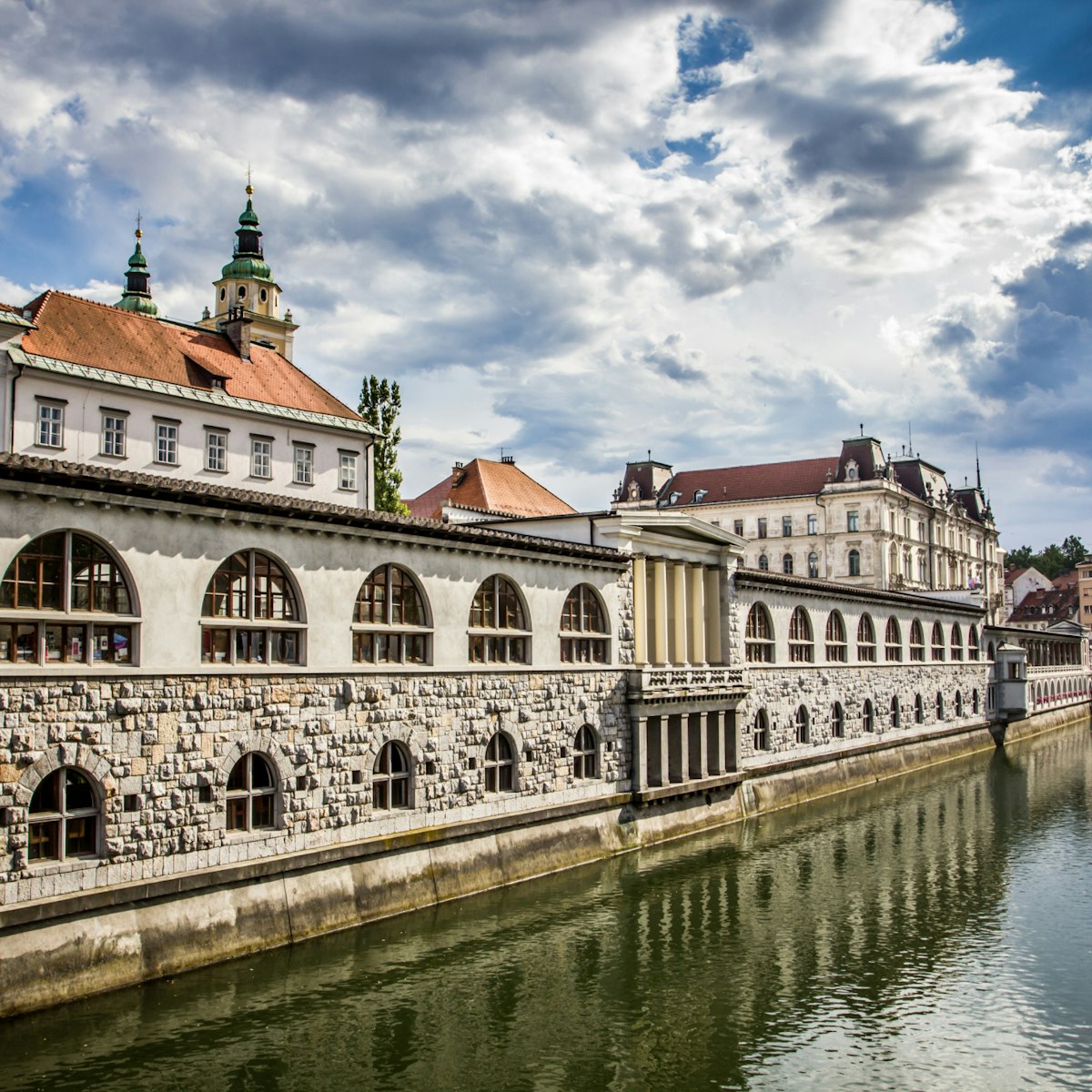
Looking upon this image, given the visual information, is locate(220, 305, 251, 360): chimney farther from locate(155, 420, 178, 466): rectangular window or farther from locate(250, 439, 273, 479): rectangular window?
locate(155, 420, 178, 466): rectangular window

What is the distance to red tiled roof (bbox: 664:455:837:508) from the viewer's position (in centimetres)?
11338

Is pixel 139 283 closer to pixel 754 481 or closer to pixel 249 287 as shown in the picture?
pixel 249 287

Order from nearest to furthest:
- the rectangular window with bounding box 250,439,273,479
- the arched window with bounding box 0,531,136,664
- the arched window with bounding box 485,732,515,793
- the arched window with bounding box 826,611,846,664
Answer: the arched window with bounding box 0,531,136,664
the arched window with bounding box 485,732,515,793
the rectangular window with bounding box 250,439,273,479
the arched window with bounding box 826,611,846,664

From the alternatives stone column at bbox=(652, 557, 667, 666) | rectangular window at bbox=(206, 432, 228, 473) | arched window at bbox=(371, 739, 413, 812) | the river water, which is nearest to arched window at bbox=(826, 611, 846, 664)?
stone column at bbox=(652, 557, 667, 666)

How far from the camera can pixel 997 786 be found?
2251 inches

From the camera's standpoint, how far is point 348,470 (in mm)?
59000

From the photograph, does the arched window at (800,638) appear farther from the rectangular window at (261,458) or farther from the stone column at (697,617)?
the rectangular window at (261,458)

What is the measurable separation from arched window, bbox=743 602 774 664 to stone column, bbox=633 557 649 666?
8.75 m

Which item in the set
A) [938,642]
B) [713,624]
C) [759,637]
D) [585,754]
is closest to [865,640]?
[938,642]

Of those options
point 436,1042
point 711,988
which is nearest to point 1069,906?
point 711,988

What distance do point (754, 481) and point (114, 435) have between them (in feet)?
259

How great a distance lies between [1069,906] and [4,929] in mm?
25721

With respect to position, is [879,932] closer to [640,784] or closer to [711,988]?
[711,988]

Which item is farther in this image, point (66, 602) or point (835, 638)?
point (835, 638)
